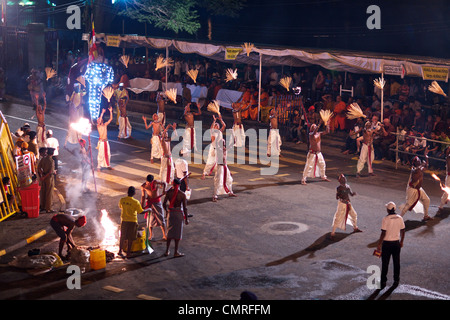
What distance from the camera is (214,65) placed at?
35.9m

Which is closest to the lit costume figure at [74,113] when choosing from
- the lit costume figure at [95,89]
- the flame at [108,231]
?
the lit costume figure at [95,89]

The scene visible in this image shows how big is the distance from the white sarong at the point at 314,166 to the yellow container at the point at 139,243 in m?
7.32

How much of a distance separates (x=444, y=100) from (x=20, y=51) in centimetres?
3235

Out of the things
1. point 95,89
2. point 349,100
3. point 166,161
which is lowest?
point 166,161

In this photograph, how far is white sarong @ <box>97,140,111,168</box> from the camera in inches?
812

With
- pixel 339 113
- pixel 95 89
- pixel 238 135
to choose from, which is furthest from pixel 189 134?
pixel 95 89

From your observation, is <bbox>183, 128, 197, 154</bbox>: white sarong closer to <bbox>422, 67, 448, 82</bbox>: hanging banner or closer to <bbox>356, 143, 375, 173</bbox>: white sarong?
<bbox>356, 143, 375, 173</bbox>: white sarong

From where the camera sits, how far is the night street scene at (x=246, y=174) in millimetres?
11750

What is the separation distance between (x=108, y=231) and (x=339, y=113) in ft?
46.1

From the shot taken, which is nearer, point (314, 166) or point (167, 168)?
point (167, 168)

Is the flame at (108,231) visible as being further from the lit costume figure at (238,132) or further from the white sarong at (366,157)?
the lit costume figure at (238,132)

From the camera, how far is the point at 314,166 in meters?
19.5

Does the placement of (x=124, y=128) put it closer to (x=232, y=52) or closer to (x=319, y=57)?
(x=232, y=52)
